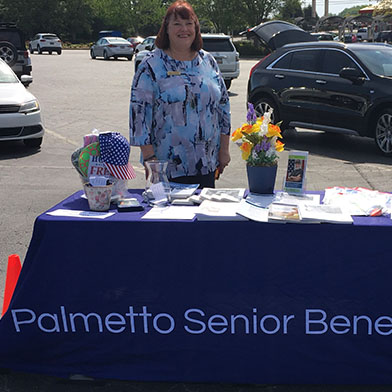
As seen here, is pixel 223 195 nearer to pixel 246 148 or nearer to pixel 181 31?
pixel 246 148

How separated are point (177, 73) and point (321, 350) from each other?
1.86 meters

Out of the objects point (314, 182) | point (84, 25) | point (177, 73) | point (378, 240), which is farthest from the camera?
point (84, 25)

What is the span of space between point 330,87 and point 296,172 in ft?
21.1

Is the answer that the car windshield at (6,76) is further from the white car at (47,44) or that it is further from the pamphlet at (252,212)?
the white car at (47,44)

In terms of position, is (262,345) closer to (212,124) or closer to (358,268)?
(358,268)

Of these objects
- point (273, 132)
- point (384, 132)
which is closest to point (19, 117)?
point (384, 132)

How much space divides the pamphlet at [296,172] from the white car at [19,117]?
6666mm

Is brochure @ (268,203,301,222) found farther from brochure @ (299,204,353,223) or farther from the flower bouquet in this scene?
the flower bouquet

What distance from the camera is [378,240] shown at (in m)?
2.91

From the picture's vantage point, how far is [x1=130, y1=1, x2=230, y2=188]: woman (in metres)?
3.66

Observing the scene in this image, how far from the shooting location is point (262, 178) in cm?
340

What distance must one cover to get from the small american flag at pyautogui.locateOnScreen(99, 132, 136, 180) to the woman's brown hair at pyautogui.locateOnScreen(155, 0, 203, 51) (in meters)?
0.79

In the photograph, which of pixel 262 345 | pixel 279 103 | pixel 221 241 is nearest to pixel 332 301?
pixel 262 345

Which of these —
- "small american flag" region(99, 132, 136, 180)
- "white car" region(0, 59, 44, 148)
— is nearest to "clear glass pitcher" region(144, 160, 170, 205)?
"small american flag" region(99, 132, 136, 180)
